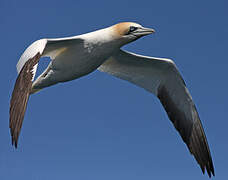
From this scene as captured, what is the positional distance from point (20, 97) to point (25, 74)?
29.2 inches

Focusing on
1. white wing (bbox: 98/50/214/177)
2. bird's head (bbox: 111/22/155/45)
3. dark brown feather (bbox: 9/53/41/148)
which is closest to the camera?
dark brown feather (bbox: 9/53/41/148)

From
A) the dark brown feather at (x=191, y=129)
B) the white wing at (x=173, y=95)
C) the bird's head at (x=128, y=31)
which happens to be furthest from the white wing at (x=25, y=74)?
the dark brown feather at (x=191, y=129)

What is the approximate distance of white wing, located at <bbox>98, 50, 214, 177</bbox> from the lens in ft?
43.5

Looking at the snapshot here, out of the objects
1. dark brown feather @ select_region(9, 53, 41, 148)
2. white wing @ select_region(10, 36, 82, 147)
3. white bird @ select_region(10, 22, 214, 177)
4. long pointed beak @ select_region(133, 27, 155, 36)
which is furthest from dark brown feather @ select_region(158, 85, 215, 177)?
dark brown feather @ select_region(9, 53, 41, 148)

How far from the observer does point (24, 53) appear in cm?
1035

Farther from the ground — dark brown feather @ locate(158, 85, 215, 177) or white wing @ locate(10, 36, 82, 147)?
white wing @ locate(10, 36, 82, 147)

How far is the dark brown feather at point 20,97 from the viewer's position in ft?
26.1

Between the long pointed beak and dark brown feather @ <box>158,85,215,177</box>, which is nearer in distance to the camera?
the long pointed beak

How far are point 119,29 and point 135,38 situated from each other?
492mm

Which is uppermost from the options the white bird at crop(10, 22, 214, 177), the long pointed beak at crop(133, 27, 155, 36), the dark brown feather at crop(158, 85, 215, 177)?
the long pointed beak at crop(133, 27, 155, 36)

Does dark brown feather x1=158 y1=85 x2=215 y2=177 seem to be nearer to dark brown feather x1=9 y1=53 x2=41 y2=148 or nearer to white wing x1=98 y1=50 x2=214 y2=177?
white wing x1=98 y1=50 x2=214 y2=177

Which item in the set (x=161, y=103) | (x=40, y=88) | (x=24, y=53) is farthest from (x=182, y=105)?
(x=24, y=53)

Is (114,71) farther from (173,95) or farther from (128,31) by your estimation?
(128,31)

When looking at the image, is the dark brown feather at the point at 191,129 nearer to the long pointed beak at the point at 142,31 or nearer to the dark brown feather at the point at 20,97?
the long pointed beak at the point at 142,31
